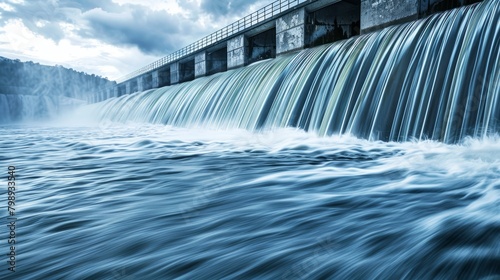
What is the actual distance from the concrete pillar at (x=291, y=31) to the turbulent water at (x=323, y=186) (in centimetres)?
382

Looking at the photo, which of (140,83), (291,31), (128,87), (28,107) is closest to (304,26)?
(291,31)

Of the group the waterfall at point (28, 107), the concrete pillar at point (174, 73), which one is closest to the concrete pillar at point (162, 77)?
the concrete pillar at point (174, 73)

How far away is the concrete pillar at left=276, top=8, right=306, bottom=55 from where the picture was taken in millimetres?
12203

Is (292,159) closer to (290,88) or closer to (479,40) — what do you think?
(479,40)

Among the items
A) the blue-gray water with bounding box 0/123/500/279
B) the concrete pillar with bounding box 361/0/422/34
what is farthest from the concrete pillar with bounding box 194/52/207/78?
the blue-gray water with bounding box 0/123/500/279

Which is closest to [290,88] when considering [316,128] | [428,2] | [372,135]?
[316,128]

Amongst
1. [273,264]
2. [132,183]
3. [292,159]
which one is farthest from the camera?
[292,159]

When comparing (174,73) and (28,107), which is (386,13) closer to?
(174,73)

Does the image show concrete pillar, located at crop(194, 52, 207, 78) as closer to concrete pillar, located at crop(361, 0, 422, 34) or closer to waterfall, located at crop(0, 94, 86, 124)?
concrete pillar, located at crop(361, 0, 422, 34)

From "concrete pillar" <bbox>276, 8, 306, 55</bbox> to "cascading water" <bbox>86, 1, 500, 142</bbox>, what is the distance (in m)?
2.29

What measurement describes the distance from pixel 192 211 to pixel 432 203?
68.6 inches

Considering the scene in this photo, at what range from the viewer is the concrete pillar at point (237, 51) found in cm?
1617

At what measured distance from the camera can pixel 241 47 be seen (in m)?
16.3

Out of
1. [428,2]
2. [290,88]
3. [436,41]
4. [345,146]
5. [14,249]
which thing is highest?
[428,2]
